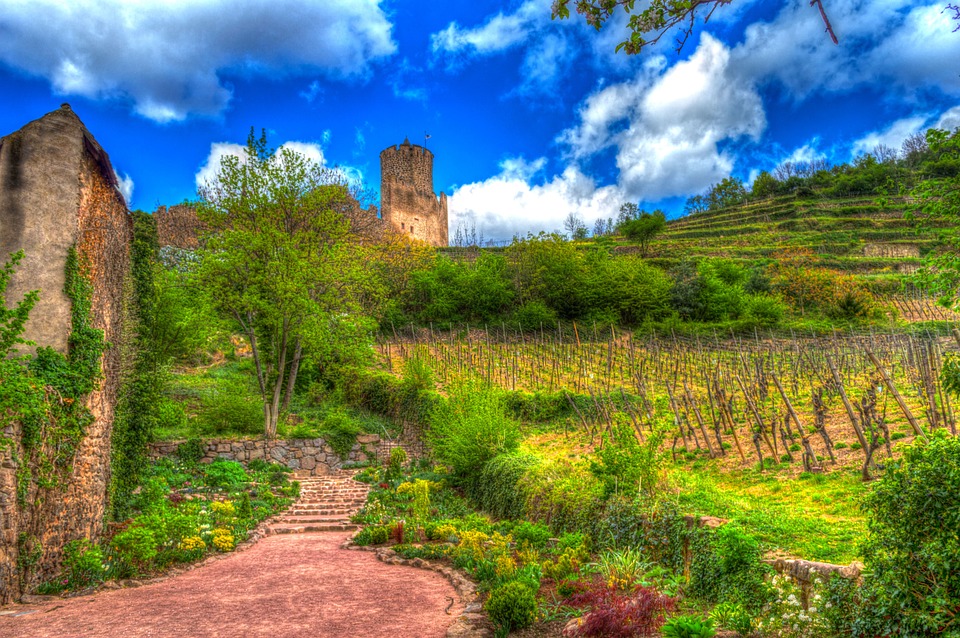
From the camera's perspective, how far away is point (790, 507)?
8.65 metres

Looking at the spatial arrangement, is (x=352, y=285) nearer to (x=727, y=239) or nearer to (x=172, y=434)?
(x=172, y=434)

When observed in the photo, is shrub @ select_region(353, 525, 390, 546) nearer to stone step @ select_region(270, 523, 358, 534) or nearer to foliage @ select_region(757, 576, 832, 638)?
stone step @ select_region(270, 523, 358, 534)

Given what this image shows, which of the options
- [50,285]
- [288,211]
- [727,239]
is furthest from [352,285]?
[727,239]

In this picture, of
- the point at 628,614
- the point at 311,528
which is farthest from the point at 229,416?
the point at 628,614

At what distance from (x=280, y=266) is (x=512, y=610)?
15.6 metres

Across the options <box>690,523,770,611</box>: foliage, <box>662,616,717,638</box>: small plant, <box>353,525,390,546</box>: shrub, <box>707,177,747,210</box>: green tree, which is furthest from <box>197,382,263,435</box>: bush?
<box>707,177,747,210</box>: green tree

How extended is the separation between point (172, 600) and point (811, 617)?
730cm

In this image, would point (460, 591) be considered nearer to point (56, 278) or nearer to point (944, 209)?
point (56, 278)

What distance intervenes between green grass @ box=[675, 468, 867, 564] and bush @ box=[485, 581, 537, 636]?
2651 millimetres

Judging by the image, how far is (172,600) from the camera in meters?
7.23

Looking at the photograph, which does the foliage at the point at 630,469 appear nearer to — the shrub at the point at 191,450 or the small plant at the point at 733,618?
the small plant at the point at 733,618

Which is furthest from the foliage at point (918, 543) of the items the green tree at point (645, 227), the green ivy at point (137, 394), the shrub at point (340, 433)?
the green tree at point (645, 227)

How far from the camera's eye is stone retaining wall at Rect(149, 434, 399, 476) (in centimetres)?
1666

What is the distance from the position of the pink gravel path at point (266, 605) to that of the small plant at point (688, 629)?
260 centimetres
